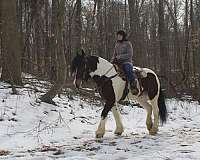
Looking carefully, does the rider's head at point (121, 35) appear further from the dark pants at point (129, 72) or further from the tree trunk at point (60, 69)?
the tree trunk at point (60, 69)

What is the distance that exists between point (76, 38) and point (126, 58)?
56.1 ft

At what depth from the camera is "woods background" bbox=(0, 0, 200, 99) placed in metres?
15.9

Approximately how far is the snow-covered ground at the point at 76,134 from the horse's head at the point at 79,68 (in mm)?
1547

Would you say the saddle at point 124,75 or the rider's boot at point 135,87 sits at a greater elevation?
the saddle at point 124,75

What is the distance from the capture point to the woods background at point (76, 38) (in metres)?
15.9

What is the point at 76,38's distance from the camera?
27969 mm

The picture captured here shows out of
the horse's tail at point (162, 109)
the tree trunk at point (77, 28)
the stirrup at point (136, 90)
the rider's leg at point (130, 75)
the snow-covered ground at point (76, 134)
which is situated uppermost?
the tree trunk at point (77, 28)

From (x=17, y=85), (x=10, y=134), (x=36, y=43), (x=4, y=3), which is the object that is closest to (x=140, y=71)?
(x=10, y=134)

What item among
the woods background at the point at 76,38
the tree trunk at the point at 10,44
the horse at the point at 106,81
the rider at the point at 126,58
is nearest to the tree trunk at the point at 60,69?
the woods background at the point at 76,38

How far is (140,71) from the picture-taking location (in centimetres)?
1167

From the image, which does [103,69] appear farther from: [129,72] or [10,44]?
[10,44]

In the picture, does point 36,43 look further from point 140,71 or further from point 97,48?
point 140,71

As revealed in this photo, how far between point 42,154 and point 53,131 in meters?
3.50

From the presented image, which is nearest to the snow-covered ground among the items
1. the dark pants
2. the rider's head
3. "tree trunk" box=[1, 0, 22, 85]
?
"tree trunk" box=[1, 0, 22, 85]
